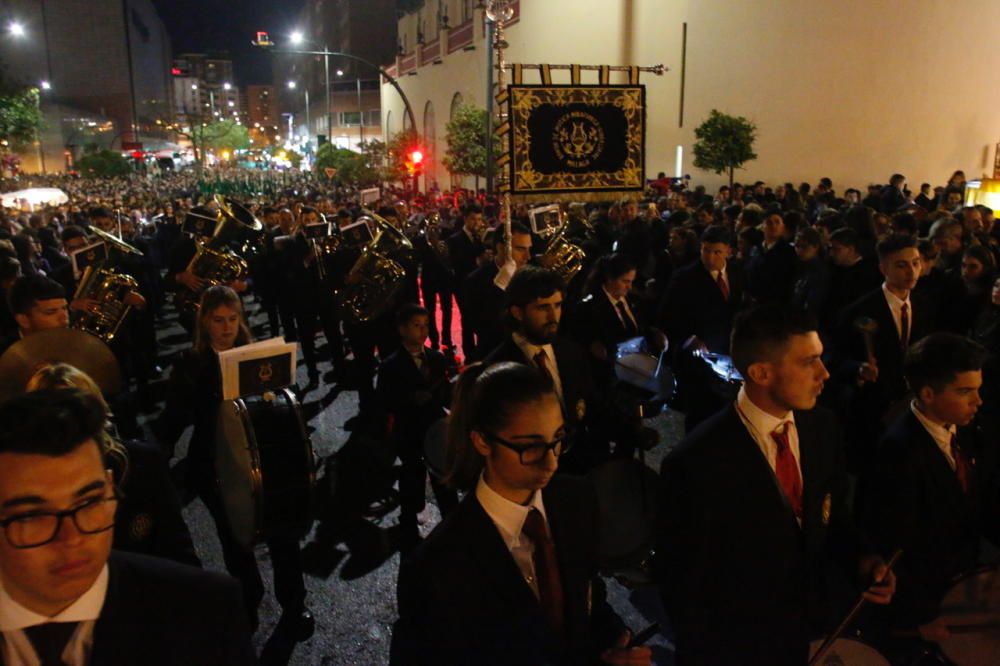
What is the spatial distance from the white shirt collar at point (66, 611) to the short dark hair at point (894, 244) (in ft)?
17.0

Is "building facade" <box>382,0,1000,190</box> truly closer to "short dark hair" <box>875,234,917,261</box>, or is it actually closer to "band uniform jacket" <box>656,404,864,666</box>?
"short dark hair" <box>875,234,917,261</box>

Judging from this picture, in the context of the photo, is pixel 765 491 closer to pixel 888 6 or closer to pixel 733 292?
pixel 733 292

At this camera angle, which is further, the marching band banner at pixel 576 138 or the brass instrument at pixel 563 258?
the brass instrument at pixel 563 258

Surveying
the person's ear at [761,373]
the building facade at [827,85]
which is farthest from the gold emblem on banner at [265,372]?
the building facade at [827,85]

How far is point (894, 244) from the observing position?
5.35m

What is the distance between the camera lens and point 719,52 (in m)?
23.3

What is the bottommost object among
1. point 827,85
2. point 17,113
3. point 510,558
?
point 510,558

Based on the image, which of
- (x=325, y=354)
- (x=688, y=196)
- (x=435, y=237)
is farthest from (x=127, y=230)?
(x=688, y=196)

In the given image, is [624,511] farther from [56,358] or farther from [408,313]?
[56,358]

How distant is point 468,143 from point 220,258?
68.3 ft

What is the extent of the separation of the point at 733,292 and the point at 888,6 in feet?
Answer: 53.6

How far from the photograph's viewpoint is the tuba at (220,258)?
8.83 m

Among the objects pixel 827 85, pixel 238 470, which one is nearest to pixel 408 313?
pixel 238 470

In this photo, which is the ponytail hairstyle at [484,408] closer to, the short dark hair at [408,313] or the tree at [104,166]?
the short dark hair at [408,313]
